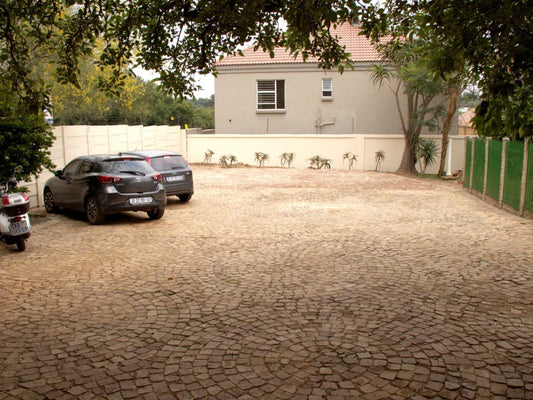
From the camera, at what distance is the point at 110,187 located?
11.7 metres

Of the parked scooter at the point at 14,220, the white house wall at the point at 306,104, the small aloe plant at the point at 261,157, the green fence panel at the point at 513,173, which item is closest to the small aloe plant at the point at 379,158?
the white house wall at the point at 306,104

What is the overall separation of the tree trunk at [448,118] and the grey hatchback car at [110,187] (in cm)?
1548

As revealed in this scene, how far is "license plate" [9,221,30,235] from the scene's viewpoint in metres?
9.02

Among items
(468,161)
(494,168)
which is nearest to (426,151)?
(468,161)

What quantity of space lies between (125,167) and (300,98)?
19.5m

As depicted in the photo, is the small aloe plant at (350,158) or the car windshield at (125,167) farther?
the small aloe plant at (350,158)

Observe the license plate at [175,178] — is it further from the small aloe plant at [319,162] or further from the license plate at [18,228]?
the small aloe plant at [319,162]

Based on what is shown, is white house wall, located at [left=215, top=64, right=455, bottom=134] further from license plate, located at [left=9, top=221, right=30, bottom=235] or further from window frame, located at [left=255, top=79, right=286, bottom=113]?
license plate, located at [left=9, top=221, right=30, bottom=235]

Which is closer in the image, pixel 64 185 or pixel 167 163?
pixel 64 185

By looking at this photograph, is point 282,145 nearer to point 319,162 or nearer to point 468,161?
point 319,162

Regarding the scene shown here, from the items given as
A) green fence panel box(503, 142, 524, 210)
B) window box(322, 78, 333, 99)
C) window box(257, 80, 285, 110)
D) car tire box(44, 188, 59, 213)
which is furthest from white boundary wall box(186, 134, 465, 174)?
car tire box(44, 188, 59, 213)

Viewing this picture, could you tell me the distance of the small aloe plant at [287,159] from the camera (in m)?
28.0

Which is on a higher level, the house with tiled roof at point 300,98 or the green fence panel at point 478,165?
the house with tiled roof at point 300,98

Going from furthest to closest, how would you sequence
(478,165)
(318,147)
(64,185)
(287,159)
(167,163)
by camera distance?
(287,159) < (318,147) < (478,165) < (167,163) < (64,185)
